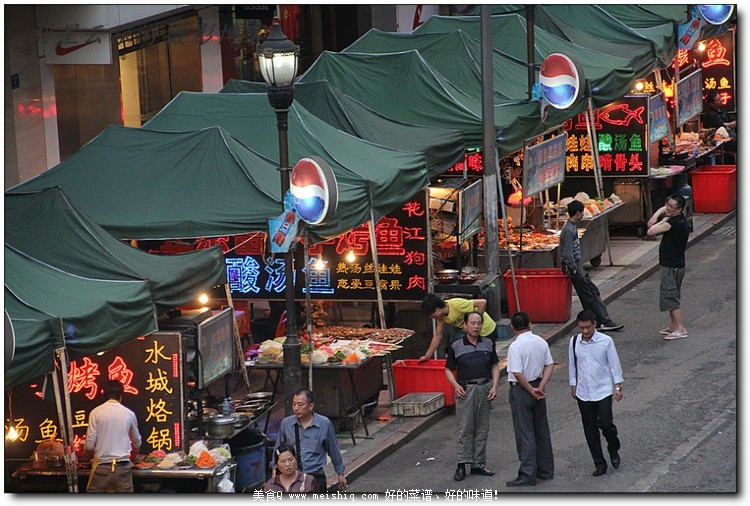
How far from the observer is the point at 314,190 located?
47.3ft

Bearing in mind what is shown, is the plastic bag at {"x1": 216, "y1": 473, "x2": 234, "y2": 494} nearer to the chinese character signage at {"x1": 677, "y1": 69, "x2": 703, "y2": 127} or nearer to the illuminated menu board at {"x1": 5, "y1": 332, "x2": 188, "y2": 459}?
the illuminated menu board at {"x1": 5, "y1": 332, "x2": 188, "y2": 459}

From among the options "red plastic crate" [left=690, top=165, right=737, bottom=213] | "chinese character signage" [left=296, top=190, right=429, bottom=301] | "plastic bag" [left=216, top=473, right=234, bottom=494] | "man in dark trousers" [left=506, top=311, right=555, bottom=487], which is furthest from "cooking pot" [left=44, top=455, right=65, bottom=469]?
"red plastic crate" [left=690, top=165, right=737, bottom=213]

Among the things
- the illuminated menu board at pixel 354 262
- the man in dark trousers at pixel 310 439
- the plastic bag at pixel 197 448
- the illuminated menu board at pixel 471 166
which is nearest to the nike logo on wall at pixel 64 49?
the illuminated menu board at pixel 354 262

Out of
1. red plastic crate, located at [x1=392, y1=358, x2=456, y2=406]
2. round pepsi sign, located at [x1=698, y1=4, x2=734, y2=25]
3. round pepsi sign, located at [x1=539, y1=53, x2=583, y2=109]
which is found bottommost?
red plastic crate, located at [x1=392, y1=358, x2=456, y2=406]

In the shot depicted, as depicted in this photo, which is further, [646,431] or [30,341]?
[646,431]

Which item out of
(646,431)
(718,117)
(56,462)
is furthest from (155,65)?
(718,117)

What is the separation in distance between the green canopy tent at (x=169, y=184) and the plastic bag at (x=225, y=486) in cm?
319

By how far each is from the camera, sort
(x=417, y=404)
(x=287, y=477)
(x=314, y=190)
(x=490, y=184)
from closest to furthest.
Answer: (x=287, y=477)
(x=314, y=190)
(x=417, y=404)
(x=490, y=184)

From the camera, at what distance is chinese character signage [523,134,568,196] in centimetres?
2092

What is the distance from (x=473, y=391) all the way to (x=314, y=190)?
2647 mm

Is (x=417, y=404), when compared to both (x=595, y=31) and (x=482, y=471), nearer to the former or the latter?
(x=482, y=471)

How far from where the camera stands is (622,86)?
24453 millimetres

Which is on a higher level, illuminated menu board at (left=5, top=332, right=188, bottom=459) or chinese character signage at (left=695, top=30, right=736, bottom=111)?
chinese character signage at (left=695, top=30, right=736, bottom=111)

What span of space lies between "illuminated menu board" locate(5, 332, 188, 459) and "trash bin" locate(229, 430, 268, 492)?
0.82 metres
